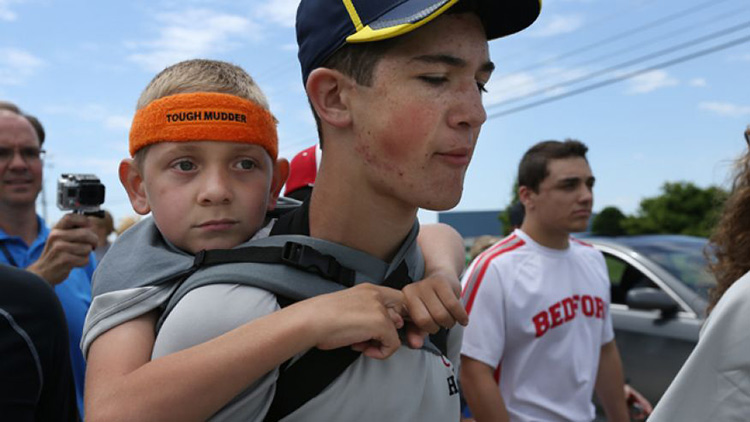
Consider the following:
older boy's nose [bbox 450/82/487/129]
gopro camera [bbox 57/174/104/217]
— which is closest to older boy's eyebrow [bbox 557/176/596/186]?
gopro camera [bbox 57/174/104/217]

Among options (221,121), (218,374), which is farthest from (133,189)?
(218,374)

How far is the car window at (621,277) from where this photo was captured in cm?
603

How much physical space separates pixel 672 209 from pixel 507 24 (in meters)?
74.1

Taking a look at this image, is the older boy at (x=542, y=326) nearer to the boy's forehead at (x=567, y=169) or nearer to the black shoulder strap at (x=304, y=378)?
the boy's forehead at (x=567, y=169)

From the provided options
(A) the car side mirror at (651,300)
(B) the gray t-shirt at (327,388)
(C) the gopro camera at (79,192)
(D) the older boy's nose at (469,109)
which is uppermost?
(D) the older boy's nose at (469,109)

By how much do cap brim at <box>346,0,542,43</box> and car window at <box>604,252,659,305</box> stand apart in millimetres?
4835

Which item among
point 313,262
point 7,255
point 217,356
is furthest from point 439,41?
point 7,255

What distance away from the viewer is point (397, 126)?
1.38 m

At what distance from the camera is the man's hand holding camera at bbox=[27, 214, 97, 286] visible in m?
3.19

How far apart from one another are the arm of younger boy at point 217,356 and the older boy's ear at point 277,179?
497mm

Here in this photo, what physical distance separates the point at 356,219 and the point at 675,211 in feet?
244

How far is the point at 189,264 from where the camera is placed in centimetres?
145

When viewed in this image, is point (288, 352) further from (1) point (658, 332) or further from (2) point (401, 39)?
(1) point (658, 332)

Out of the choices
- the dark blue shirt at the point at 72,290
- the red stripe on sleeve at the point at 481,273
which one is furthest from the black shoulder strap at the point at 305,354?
the red stripe on sleeve at the point at 481,273
